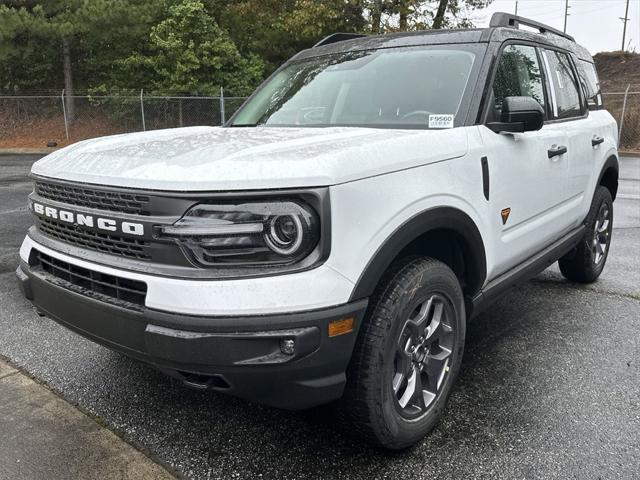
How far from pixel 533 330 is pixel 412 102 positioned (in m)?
1.87

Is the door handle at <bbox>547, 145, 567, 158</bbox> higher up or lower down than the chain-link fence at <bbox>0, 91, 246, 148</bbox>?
higher up

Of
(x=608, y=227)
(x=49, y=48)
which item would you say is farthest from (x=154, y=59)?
(x=608, y=227)

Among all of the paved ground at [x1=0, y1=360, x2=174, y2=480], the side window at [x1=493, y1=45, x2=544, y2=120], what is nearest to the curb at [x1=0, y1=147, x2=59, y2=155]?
the paved ground at [x1=0, y1=360, x2=174, y2=480]

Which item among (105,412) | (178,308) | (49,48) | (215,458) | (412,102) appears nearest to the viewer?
(178,308)

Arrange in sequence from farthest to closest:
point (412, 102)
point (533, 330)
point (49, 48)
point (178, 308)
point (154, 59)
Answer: point (49, 48), point (154, 59), point (533, 330), point (412, 102), point (178, 308)

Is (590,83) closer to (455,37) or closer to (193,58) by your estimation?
(455,37)

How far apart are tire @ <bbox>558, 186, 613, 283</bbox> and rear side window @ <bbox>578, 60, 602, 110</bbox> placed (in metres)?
0.72

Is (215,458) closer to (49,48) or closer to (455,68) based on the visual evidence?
(455,68)

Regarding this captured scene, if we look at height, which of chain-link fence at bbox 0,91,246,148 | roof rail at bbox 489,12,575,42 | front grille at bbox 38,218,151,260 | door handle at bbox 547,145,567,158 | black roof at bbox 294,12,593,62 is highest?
roof rail at bbox 489,12,575,42

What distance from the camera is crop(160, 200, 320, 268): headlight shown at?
1.96 m

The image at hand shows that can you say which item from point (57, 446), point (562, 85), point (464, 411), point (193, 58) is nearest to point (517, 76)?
point (562, 85)

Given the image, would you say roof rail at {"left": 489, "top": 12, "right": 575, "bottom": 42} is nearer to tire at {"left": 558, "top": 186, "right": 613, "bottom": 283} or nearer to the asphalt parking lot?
tire at {"left": 558, "top": 186, "right": 613, "bottom": 283}

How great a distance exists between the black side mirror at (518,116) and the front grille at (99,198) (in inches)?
71.3

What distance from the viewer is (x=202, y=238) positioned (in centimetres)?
198
